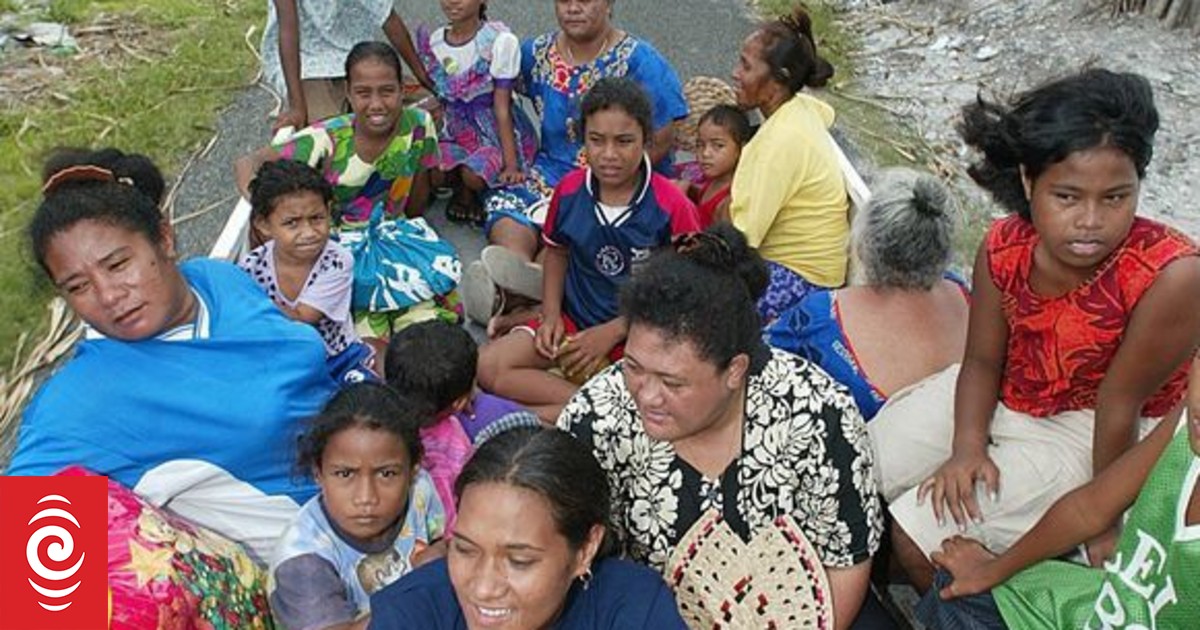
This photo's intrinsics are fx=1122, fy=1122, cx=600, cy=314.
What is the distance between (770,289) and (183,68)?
456 centimetres

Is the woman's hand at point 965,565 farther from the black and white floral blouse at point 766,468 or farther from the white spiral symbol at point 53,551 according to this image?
the white spiral symbol at point 53,551

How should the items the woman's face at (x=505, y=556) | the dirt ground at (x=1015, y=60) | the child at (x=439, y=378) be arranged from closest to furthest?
the woman's face at (x=505, y=556)
the child at (x=439, y=378)
the dirt ground at (x=1015, y=60)

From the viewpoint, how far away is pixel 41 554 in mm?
2168

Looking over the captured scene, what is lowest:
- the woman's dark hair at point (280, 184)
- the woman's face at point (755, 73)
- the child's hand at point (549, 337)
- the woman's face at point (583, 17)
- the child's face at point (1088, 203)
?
the child's hand at point (549, 337)

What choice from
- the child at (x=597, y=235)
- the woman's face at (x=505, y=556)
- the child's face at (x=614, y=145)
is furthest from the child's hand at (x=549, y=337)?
→ the woman's face at (x=505, y=556)

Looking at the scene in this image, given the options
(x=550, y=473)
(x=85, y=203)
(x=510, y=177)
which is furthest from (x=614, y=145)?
(x=550, y=473)

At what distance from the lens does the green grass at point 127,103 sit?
16.4ft

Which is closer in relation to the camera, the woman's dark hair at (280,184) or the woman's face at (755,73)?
the woman's dark hair at (280,184)

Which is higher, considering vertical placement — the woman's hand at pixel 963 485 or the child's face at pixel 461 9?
the child's face at pixel 461 9

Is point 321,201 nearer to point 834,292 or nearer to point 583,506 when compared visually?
point 834,292

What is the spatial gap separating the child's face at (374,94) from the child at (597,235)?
2.52 feet

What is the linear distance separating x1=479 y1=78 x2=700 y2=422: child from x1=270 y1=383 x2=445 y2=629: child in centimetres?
116

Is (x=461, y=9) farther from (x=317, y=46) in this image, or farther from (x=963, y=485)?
(x=963, y=485)

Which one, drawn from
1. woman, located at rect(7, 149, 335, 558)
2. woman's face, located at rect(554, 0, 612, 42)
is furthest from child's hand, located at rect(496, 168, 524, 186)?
woman, located at rect(7, 149, 335, 558)
